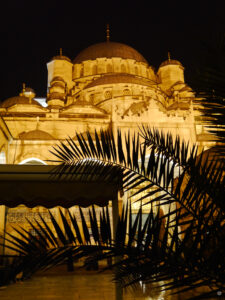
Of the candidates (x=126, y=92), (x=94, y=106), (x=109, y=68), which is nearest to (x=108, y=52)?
(x=109, y=68)

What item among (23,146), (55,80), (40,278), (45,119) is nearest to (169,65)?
(55,80)

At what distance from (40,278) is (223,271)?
718cm

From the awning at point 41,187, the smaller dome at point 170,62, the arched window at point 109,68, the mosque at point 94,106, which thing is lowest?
the awning at point 41,187

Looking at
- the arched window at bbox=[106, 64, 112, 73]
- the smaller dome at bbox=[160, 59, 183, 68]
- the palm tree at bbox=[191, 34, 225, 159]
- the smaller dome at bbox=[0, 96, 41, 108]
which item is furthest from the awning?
the smaller dome at bbox=[160, 59, 183, 68]

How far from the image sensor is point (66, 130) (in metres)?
20.5

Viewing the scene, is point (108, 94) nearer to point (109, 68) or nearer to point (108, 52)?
point (109, 68)

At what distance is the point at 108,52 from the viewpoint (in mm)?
31953

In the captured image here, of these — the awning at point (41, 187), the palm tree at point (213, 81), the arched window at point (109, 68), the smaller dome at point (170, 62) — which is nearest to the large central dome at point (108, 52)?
the arched window at point (109, 68)

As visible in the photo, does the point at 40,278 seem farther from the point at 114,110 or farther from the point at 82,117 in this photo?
the point at 82,117

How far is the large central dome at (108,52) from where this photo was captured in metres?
31.8

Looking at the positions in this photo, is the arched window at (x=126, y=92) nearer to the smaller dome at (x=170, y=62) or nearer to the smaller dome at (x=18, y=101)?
the smaller dome at (x=18, y=101)

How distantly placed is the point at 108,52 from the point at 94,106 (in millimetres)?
12101

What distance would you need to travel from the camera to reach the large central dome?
31.8 m

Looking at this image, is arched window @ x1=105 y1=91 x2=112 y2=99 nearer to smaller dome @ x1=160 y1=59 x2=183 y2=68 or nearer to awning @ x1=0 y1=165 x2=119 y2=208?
smaller dome @ x1=160 y1=59 x2=183 y2=68
